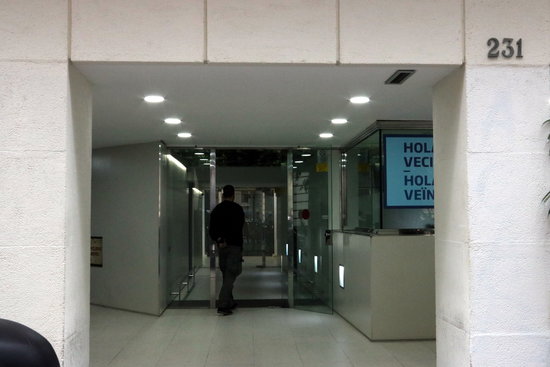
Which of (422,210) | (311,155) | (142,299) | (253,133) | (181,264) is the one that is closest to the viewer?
(422,210)

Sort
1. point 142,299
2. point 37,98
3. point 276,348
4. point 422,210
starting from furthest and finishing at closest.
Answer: point 142,299 < point 422,210 < point 276,348 < point 37,98

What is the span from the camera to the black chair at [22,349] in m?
1.89

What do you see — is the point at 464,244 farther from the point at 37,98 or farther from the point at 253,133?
the point at 253,133

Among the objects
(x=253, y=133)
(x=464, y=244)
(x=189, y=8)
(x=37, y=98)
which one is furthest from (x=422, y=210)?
(x=37, y=98)

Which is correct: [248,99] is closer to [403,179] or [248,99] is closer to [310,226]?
[403,179]

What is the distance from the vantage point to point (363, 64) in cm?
398

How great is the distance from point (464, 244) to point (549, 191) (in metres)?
0.68

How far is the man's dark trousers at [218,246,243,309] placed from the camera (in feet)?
27.0

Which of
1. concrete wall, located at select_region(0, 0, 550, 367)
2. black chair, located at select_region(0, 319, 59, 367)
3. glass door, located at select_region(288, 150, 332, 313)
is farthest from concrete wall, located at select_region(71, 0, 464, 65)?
glass door, located at select_region(288, 150, 332, 313)

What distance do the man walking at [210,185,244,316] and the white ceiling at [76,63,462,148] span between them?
102 cm

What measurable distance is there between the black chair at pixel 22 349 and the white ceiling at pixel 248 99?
237 cm

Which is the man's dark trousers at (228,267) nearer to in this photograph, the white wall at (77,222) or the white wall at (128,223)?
the white wall at (128,223)

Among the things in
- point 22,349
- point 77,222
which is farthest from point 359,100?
point 22,349

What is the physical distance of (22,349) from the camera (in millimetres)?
1936
